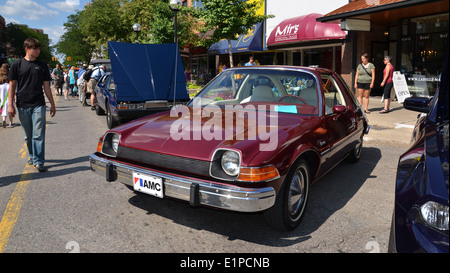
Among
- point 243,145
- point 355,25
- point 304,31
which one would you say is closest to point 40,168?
point 243,145

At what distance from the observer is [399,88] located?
12672 mm

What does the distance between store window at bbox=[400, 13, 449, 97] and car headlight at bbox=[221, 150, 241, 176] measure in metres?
12.8

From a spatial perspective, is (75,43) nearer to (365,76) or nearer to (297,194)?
(365,76)

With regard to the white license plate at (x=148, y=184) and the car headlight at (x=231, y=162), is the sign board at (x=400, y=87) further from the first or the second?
the white license plate at (x=148, y=184)

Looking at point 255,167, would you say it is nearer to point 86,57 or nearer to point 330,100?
point 330,100

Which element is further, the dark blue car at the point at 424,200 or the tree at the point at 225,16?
the tree at the point at 225,16

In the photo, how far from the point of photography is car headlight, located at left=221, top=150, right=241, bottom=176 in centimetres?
288

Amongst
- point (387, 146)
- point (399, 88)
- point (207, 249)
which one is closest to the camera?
point (207, 249)

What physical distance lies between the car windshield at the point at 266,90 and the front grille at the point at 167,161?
141cm

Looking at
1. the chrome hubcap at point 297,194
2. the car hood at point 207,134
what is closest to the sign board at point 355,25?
the car hood at point 207,134

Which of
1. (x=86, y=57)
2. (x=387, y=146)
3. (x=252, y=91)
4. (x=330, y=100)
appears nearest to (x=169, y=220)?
(x=252, y=91)

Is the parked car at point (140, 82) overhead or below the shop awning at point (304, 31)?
below

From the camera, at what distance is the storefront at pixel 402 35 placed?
12.9 meters

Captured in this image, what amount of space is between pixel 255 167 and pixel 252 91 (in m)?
1.86
